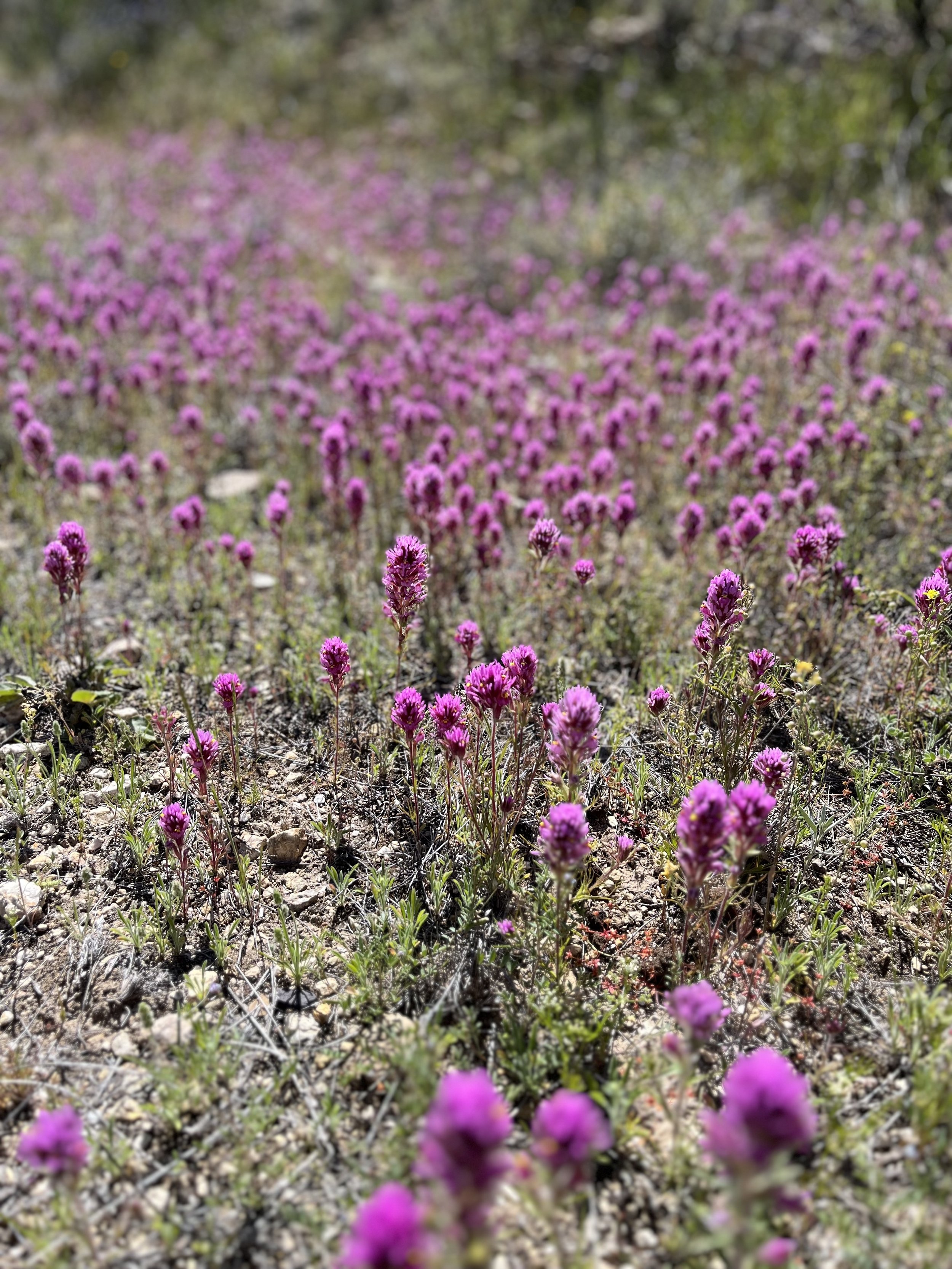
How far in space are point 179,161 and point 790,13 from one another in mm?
10301

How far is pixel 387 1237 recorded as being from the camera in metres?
1.53

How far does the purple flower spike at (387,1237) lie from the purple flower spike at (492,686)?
1.72m

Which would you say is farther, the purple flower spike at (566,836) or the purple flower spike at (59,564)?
the purple flower spike at (59,564)

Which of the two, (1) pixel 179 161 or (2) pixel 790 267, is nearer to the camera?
(2) pixel 790 267

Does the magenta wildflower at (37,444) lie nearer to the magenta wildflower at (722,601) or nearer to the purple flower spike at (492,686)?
the purple flower spike at (492,686)

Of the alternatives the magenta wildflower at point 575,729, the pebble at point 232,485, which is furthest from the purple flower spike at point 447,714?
the pebble at point 232,485

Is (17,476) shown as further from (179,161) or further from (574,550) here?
(179,161)

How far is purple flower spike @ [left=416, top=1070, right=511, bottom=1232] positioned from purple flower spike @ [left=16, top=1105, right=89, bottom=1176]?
100 centimetres

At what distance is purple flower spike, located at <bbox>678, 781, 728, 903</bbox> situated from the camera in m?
2.54

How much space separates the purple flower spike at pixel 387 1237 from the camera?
1.52 meters

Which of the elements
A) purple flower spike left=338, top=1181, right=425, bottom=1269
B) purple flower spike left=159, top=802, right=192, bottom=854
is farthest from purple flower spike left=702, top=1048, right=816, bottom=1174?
purple flower spike left=159, top=802, right=192, bottom=854

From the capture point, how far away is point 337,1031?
2.85m

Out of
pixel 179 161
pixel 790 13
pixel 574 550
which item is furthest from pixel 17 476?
pixel 790 13

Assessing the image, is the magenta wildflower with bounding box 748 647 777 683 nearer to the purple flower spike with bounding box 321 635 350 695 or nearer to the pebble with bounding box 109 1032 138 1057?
the purple flower spike with bounding box 321 635 350 695
